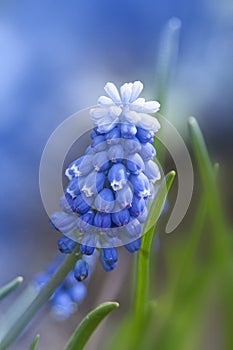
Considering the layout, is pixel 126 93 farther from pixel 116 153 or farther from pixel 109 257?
pixel 109 257

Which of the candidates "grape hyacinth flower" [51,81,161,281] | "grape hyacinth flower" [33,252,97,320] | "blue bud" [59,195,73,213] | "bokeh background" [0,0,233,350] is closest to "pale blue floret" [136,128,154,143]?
"grape hyacinth flower" [51,81,161,281]

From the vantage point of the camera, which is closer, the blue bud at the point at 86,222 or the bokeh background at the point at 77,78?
the blue bud at the point at 86,222

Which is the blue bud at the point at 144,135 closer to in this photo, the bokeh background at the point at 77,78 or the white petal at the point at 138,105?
the white petal at the point at 138,105

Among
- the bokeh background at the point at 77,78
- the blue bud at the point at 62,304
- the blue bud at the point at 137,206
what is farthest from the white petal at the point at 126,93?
the bokeh background at the point at 77,78

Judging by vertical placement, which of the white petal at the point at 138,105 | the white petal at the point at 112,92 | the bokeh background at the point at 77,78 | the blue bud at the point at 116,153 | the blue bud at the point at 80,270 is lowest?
the blue bud at the point at 80,270

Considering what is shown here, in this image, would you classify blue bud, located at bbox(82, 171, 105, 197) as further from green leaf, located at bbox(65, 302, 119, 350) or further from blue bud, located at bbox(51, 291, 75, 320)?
blue bud, located at bbox(51, 291, 75, 320)

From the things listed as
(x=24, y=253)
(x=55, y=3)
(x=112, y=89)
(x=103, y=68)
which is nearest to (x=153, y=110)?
(x=112, y=89)
